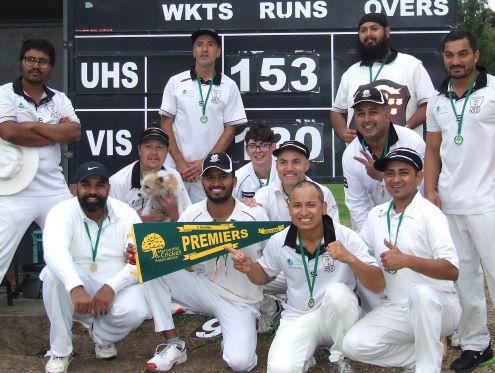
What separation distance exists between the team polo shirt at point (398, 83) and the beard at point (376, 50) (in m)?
0.05

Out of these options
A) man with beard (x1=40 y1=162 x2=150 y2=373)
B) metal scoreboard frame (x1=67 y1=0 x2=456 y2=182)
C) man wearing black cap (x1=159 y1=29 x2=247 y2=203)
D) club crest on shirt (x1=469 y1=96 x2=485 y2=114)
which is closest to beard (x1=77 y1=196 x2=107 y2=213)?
man with beard (x1=40 y1=162 x2=150 y2=373)

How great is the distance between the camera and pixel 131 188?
19.8 feet

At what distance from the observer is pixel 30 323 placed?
20.4ft

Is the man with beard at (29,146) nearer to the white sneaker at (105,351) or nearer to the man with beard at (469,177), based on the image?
the white sneaker at (105,351)

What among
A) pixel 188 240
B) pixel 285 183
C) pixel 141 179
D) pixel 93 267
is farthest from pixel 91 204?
pixel 285 183

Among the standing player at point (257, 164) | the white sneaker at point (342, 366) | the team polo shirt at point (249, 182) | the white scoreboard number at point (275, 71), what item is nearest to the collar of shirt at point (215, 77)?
the white scoreboard number at point (275, 71)

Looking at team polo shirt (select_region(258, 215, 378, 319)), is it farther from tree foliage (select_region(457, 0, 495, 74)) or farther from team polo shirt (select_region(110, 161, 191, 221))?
tree foliage (select_region(457, 0, 495, 74))

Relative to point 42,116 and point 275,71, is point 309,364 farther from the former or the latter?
point 275,71

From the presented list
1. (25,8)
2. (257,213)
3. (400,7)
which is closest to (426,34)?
(400,7)

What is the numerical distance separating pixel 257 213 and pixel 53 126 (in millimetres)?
1886

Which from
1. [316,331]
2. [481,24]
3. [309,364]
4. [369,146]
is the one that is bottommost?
[309,364]

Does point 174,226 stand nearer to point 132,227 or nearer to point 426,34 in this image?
point 132,227

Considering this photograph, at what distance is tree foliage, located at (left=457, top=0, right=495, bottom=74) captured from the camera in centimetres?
2833

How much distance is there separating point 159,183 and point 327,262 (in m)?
1.65
